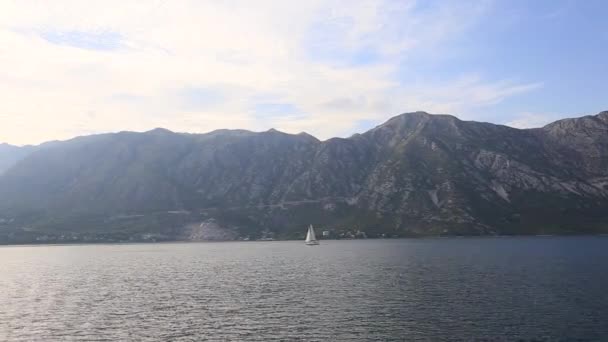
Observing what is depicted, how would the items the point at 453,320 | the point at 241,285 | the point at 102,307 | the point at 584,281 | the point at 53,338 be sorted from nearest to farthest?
the point at 53,338 < the point at 453,320 < the point at 102,307 < the point at 584,281 < the point at 241,285

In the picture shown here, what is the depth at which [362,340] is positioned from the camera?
251 ft

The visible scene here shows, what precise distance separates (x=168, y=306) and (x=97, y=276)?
267ft

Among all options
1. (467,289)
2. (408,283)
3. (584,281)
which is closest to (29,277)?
(408,283)

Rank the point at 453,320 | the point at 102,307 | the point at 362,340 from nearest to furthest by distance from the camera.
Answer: the point at 362,340, the point at 453,320, the point at 102,307

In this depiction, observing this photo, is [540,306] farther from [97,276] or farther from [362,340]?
[97,276]

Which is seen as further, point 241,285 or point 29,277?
point 29,277

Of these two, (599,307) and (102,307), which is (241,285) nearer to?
(102,307)

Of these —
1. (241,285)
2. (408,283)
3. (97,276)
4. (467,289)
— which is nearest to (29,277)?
(97,276)

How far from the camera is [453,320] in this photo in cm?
8894

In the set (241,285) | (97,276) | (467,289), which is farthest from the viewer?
(97,276)

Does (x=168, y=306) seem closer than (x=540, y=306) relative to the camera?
No

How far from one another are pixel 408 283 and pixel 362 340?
64.6 m

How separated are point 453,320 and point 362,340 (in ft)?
70.3

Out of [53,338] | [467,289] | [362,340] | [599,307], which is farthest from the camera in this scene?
[467,289]
